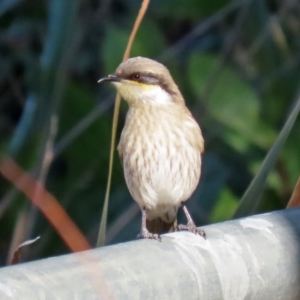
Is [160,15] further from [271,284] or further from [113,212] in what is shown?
[271,284]

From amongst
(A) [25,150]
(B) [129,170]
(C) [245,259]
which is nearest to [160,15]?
(A) [25,150]

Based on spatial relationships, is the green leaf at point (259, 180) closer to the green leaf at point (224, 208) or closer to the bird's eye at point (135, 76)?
the bird's eye at point (135, 76)

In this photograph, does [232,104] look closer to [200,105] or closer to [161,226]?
[200,105]

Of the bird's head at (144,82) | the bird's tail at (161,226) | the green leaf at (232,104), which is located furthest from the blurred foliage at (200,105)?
the bird's head at (144,82)

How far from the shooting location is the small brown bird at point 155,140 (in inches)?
121

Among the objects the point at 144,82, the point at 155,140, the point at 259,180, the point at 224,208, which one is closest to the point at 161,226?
the point at 155,140

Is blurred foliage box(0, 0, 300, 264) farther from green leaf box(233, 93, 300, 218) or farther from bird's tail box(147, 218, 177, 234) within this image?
green leaf box(233, 93, 300, 218)

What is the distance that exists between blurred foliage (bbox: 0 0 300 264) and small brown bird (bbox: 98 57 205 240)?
28.2 inches

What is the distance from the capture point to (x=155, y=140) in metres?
3.10

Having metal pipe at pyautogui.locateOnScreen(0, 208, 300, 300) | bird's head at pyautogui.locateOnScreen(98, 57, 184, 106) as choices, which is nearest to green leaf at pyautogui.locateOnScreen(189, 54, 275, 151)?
bird's head at pyautogui.locateOnScreen(98, 57, 184, 106)

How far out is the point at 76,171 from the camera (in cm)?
490

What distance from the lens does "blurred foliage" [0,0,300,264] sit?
14.5ft

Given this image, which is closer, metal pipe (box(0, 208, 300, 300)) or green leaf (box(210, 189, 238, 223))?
metal pipe (box(0, 208, 300, 300))

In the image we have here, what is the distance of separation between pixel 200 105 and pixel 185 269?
121 inches
